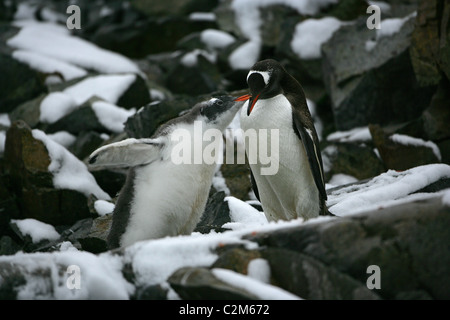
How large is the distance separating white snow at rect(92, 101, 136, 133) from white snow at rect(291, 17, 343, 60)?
301cm

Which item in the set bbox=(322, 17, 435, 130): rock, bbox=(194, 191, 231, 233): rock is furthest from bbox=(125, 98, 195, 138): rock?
bbox=(322, 17, 435, 130): rock

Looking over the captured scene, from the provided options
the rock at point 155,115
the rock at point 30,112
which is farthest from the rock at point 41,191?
the rock at point 30,112

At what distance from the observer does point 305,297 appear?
3064 mm

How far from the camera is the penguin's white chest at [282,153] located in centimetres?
457

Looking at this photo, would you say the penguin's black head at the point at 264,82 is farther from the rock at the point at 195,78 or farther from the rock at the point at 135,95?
the rock at the point at 195,78

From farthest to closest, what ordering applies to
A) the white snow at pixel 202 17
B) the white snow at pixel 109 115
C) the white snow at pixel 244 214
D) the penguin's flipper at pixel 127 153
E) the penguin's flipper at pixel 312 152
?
the white snow at pixel 202 17
the white snow at pixel 109 115
the white snow at pixel 244 214
the penguin's flipper at pixel 312 152
the penguin's flipper at pixel 127 153

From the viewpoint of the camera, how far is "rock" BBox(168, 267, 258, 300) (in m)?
2.93

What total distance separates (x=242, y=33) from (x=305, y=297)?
8961 mm

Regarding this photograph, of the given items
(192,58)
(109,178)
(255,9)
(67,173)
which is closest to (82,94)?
(192,58)

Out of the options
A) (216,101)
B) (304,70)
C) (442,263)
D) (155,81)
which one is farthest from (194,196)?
(155,81)

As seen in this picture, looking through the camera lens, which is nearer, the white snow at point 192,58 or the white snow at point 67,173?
the white snow at point 67,173

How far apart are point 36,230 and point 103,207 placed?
0.75 metres

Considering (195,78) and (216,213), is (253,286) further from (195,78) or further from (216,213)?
(195,78)

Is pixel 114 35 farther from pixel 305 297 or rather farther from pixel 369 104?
pixel 305 297
